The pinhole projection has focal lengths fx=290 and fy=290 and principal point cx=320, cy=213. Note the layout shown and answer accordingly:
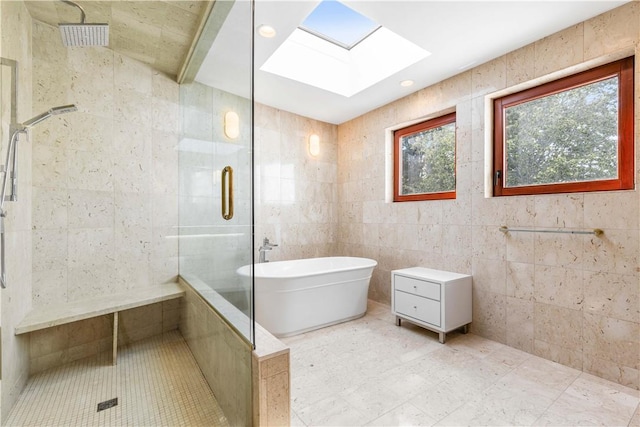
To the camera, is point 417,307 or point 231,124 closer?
point 231,124

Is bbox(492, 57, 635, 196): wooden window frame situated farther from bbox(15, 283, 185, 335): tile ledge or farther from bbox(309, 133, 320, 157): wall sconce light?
bbox(15, 283, 185, 335): tile ledge

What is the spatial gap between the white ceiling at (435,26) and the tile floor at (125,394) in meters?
1.81

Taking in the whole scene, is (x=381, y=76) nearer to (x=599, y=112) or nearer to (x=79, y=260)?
(x=599, y=112)

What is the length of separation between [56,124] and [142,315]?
1633mm

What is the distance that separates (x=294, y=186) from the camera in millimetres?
3674

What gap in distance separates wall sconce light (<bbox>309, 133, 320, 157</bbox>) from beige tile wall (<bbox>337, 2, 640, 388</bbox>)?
3.56 ft

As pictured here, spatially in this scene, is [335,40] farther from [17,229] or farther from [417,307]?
[17,229]

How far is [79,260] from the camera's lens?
2.22 meters

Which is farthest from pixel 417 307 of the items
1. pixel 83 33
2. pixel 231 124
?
pixel 83 33

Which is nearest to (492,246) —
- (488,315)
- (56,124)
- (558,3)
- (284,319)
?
(488,315)

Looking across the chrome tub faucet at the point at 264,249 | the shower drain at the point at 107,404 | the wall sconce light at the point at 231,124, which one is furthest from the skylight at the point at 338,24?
the shower drain at the point at 107,404

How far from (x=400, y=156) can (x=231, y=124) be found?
2287 millimetres

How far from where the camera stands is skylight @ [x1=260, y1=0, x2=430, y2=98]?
8.36ft

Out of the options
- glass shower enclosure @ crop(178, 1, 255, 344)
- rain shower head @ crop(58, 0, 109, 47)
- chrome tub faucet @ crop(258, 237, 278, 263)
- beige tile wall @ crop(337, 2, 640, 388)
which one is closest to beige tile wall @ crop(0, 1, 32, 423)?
rain shower head @ crop(58, 0, 109, 47)
